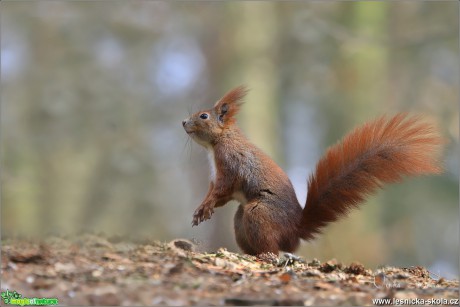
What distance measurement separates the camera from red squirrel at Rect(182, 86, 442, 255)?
5262 millimetres

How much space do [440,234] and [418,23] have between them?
4.78 meters

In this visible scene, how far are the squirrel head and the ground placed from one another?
1879mm

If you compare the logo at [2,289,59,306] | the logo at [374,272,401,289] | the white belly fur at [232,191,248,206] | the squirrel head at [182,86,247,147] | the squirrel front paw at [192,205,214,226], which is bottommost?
the logo at [2,289,59,306]

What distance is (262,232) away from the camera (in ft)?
17.8

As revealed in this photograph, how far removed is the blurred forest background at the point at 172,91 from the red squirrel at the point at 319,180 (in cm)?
351

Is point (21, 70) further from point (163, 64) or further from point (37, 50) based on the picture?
point (163, 64)

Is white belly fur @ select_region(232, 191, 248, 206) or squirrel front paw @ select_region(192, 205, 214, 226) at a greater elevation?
white belly fur @ select_region(232, 191, 248, 206)

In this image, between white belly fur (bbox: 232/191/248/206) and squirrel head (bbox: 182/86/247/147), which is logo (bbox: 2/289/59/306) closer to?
white belly fur (bbox: 232/191/248/206)

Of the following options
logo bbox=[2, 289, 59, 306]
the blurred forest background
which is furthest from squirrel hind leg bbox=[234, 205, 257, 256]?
the blurred forest background

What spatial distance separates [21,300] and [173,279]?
2.77ft

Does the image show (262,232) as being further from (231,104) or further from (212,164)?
(231,104)

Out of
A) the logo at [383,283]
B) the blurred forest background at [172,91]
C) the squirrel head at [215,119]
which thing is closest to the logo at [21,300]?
the logo at [383,283]

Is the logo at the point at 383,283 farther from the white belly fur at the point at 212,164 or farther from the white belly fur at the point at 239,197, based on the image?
the white belly fur at the point at 212,164

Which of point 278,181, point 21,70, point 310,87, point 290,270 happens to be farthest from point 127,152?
point 290,270
